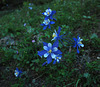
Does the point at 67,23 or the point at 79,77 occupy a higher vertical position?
the point at 67,23

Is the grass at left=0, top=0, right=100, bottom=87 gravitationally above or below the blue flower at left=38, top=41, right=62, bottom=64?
below

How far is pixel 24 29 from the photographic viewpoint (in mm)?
3137

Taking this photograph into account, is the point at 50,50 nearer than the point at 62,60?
Yes

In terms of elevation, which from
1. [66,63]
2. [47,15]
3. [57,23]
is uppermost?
[47,15]

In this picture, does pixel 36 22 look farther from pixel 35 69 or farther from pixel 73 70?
pixel 73 70

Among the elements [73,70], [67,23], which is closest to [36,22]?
[67,23]

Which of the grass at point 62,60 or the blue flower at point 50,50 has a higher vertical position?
the blue flower at point 50,50

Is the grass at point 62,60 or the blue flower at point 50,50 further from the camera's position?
the grass at point 62,60

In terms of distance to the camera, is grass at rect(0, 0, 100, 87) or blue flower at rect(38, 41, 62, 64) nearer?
blue flower at rect(38, 41, 62, 64)

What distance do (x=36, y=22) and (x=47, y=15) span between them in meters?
1.21

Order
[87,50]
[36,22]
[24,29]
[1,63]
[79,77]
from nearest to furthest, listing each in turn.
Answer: [79,77], [87,50], [1,63], [24,29], [36,22]

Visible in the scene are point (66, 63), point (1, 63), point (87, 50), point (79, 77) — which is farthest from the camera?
point (1, 63)

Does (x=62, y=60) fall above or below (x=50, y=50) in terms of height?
below

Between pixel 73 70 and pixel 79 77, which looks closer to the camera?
pixel 79 77
